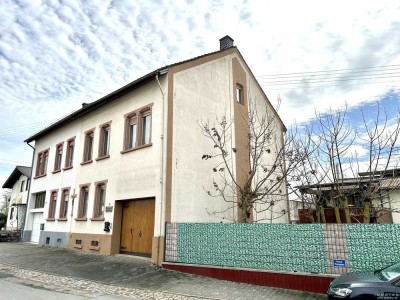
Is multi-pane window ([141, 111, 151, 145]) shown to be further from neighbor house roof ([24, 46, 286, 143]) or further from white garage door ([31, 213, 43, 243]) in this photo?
white garage door ([31, 213, 43, 243])

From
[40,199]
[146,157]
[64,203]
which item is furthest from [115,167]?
[40,199]

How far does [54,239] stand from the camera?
18.8 m

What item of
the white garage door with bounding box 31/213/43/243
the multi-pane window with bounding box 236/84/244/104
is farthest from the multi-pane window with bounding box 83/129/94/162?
the multi-pane window with bounding box 236/84/244/104

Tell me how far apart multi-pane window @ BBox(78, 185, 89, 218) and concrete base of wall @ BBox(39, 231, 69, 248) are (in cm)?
165

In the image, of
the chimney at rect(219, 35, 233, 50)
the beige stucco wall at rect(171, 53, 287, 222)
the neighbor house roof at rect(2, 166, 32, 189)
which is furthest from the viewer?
the neighbor house roof at rect(2, 166, 32, 189)

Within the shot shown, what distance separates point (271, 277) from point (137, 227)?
6.64 m

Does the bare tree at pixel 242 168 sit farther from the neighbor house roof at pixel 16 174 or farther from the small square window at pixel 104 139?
the neighbor house roof at pixel 16 174

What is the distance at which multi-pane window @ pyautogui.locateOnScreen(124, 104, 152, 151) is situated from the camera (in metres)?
14.4

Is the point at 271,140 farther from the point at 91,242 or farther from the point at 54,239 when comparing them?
the point at 54,239

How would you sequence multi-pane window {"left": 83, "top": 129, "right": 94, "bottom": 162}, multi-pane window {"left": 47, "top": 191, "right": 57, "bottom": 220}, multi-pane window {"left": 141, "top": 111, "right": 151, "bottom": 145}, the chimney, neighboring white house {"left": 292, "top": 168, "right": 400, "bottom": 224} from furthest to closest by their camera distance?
multi-pane window {"left": 47, "top": 191, "right": 57, "bottom": 220}, the chimney, multi-pane window {"left": 83, "top": 129, "right": 94, "bottom": 162}, multi-pane window {"left": 141, "top": 111, "right": 151, "bottom": 145}, neighboring white house {"left": 292, "top": 168, "right": 400, "bottom": 224}

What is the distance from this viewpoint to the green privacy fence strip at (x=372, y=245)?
7.70 m

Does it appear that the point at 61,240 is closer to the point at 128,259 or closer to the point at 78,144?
the point at 78,144

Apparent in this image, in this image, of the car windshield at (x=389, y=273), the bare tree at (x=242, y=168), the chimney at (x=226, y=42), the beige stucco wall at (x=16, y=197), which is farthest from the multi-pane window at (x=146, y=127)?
the beige stucco wall at (x=16, y=197)

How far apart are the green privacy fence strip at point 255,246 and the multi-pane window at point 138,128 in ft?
15.0
